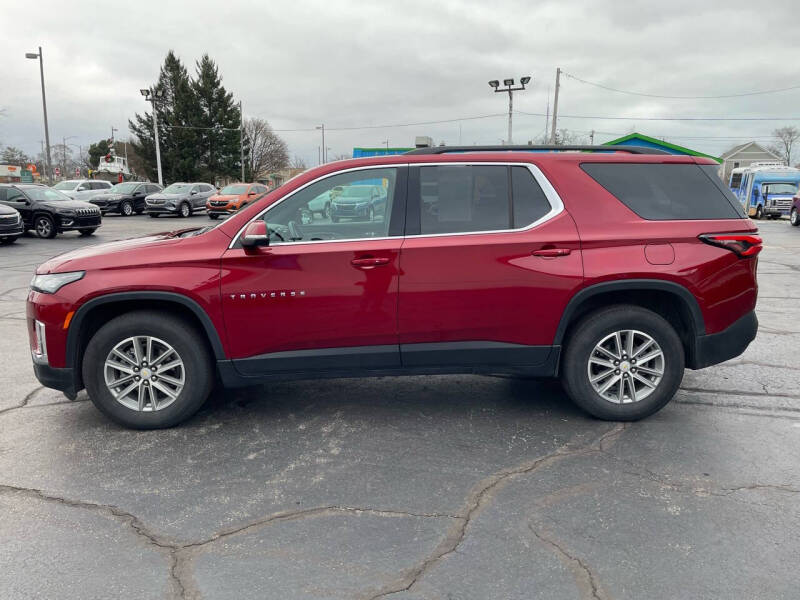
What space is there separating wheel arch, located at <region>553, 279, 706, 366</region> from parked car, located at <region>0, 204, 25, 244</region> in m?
16.7

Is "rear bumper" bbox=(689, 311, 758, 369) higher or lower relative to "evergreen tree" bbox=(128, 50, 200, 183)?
lower

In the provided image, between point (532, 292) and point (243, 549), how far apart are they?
230cm

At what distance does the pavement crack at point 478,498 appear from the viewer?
252cm

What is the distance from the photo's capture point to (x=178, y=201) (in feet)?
94.0

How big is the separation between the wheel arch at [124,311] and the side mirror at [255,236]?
517 mm

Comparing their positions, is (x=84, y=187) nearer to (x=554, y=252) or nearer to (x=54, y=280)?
(x=54, y=280)

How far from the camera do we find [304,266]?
3.88 m

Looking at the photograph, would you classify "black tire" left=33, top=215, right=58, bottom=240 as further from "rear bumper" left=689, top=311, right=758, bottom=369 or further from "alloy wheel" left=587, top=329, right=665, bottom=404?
"rear bumper" left=689, top=311, right=758, bottom=369

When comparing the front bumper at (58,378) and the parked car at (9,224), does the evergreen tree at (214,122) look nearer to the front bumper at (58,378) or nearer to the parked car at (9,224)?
the parked car at (9,224)

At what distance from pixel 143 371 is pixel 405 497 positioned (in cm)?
198

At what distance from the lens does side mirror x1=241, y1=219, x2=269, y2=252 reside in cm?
373

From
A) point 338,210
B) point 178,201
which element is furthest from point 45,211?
point 338,210

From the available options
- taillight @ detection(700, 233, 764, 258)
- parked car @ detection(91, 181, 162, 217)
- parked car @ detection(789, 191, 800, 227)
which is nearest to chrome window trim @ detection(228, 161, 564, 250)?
taillight @ detection(700, 233, 764, 258)

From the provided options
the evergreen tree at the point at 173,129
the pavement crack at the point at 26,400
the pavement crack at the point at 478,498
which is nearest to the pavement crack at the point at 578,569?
the pavement crack at the point at 478,498
